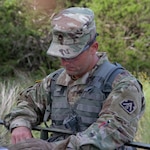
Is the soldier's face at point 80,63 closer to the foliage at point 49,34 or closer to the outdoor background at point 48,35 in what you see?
the outdoor background at point 48,35

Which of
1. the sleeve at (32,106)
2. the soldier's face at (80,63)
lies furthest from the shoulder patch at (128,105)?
the sleeve at (32,106)

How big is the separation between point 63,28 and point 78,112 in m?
0.53

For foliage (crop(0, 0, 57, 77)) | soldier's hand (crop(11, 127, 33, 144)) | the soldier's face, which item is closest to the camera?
the soldier's face

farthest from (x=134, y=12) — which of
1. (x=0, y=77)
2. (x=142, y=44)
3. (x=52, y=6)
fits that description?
(x=0, y=77)

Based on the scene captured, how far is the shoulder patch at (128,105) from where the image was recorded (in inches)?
139

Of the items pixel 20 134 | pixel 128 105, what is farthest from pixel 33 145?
pixel 128 105

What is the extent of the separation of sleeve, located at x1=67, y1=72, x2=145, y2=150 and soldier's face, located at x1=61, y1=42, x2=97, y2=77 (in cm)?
22

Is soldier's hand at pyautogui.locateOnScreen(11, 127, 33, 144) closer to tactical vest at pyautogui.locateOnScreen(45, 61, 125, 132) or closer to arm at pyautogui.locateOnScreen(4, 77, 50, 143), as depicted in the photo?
arm at pyautogui.locateOnScreen(4, 77, 50, 143)

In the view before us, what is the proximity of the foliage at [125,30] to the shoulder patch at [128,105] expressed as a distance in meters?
9.40

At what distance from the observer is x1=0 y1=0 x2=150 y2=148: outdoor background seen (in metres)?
13.0

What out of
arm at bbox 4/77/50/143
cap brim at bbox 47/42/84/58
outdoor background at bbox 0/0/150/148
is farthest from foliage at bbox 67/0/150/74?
cap brim at bbox 47/42/84/58

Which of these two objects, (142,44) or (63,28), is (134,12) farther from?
(63,28)

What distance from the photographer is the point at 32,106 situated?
13.2ft

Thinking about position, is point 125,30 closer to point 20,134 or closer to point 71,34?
point 20,134
